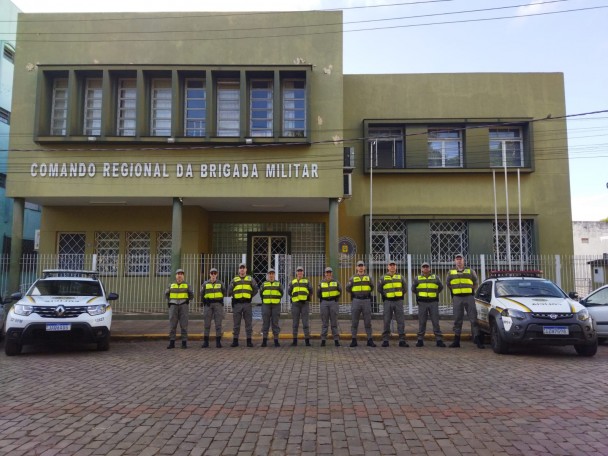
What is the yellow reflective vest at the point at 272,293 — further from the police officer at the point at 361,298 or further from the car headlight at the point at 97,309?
the car headlight at the point at 97,309

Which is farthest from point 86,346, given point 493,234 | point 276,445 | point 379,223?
point 493,234

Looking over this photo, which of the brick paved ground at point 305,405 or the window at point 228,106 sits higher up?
the window at point 228,106

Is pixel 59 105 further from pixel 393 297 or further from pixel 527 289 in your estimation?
pixel 527 289

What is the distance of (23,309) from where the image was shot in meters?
9.28

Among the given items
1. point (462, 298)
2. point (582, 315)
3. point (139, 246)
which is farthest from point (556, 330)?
point (139, 246)

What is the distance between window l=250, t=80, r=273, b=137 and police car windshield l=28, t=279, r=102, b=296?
7.52 meters

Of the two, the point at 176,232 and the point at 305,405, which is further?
the point at 176,232

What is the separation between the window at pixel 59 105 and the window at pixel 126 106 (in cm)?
167

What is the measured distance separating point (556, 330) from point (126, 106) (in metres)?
14.0

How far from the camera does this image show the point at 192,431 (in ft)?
15.6

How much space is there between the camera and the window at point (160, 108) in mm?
15984

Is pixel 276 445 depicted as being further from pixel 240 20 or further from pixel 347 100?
pixel 347 100

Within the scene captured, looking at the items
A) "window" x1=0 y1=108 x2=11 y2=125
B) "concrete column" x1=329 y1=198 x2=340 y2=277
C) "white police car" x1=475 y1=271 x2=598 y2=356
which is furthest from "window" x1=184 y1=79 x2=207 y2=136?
"white police car" x1=475 y1=271 x2=598 y2=356

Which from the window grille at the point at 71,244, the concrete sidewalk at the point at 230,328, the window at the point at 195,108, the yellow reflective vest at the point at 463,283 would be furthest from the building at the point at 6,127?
the yellow reflective vest at the point at 463,283
